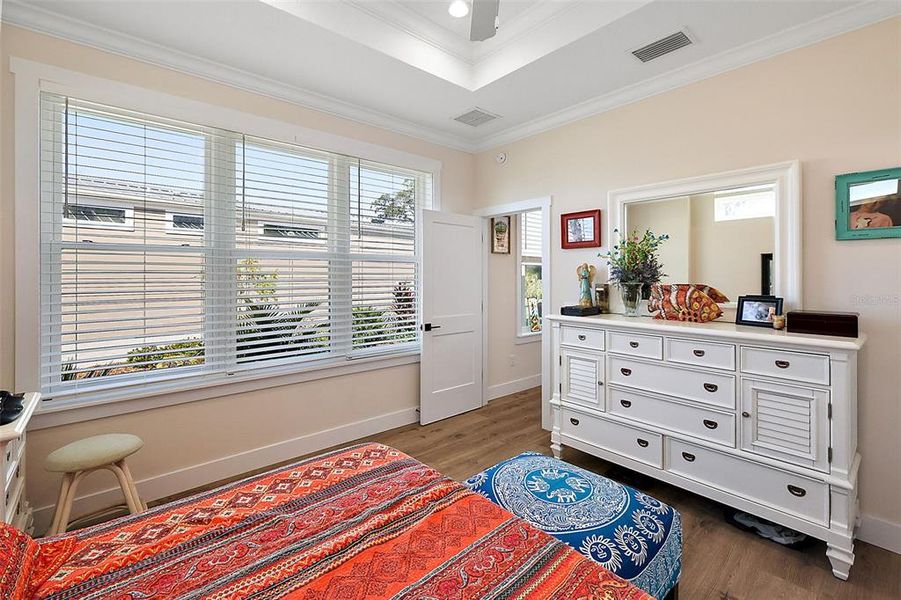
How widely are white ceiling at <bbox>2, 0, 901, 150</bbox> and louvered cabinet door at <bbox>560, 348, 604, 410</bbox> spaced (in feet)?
6.42

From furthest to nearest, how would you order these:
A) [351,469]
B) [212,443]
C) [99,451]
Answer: [212,443] < [99,451] < [351,469]

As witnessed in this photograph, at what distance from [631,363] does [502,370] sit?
2.35m

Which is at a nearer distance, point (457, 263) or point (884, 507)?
point (884, 507)

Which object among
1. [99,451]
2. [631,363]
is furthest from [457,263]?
[99,451]

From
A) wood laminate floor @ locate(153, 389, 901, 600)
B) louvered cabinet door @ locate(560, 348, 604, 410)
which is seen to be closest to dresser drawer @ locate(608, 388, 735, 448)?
louvered cabinet door @ locate(560, 348, 604, 410)

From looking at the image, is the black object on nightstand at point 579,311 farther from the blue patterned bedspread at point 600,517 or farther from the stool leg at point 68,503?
the stool leg at point 68,503

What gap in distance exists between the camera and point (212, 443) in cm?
285

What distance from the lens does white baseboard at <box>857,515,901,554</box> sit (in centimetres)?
210

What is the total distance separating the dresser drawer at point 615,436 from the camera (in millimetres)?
2547

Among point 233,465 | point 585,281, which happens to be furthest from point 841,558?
point 233,465

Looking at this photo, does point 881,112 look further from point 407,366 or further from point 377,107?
point 407,366

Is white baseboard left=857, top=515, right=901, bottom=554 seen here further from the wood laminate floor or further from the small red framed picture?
the small red framed picture

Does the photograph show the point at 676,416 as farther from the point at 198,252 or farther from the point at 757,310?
the point at 198,252

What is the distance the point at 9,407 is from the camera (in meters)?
1.68
